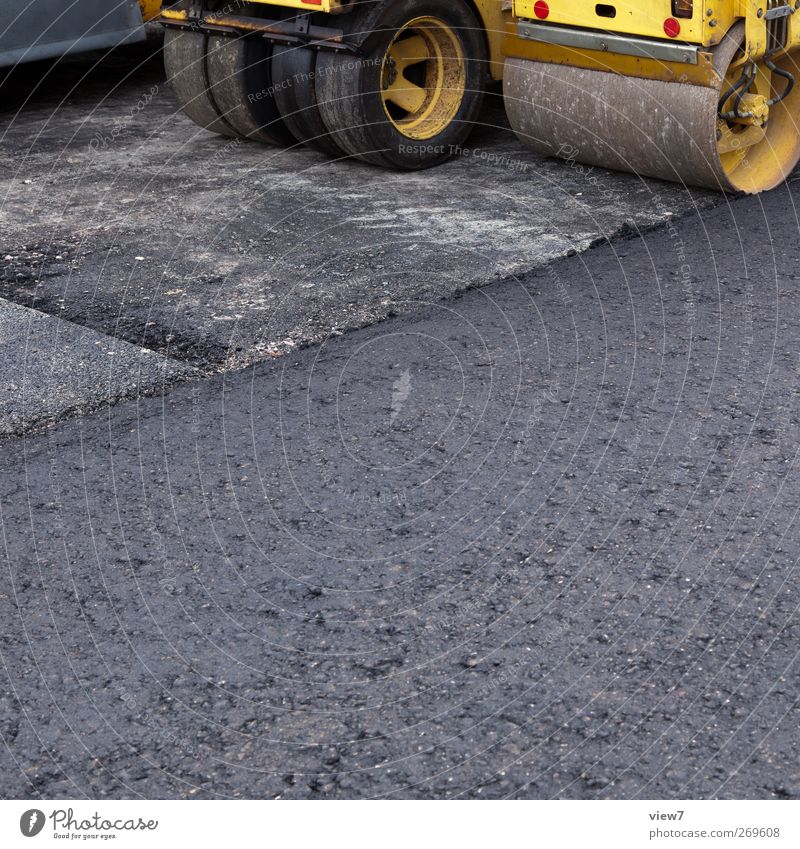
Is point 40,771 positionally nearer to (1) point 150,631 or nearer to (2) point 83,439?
(1) point 150,631

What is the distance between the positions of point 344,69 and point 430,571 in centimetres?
382

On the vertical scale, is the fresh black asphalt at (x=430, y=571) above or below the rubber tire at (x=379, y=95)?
below

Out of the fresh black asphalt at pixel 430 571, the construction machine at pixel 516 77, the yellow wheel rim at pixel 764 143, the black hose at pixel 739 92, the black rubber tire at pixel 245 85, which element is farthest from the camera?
the black rubber tire at pixel 245 85

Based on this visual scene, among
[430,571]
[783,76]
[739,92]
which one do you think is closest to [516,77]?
[739,92]

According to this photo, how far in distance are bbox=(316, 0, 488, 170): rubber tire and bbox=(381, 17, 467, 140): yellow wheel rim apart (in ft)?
0.15

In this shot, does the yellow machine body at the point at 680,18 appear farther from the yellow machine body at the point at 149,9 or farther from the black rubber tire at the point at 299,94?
the yellow machine body at the point at 149,9

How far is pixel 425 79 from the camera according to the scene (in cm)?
712

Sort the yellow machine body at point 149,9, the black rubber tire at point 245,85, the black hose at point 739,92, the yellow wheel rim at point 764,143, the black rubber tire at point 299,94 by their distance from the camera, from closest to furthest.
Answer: the black hose at point 739,92 < the yellow wheel rim at point 764,143 < the black rubber tire at point 299,94 < the black rubber tire at point 245,85 < the yellow machine body at point 149,9

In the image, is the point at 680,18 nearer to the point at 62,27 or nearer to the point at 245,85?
the point at 245,85

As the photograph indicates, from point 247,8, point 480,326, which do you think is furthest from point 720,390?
point 247,8

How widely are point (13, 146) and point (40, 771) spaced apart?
611cm

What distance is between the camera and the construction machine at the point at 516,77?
19.3ft

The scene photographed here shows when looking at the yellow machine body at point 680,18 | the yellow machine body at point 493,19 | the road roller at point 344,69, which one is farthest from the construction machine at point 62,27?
the yellow machine body at point 680,18

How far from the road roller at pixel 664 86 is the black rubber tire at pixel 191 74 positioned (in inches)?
68.8
